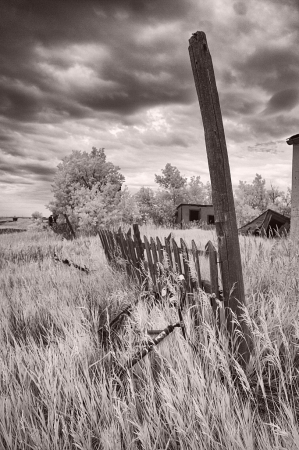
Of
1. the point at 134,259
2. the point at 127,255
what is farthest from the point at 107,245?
the point at 134,259

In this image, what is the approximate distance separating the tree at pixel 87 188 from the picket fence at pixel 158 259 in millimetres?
11552

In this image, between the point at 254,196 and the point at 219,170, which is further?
the point at 254,196

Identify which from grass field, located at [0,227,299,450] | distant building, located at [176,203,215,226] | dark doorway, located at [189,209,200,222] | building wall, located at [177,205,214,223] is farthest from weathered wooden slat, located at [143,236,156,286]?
dark doorway, located at [189,209,200,222]

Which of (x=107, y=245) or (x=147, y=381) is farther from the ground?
(x=107, y=245)

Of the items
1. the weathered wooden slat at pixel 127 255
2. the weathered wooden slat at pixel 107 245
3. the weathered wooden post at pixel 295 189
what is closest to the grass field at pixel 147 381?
the weathered wooden slat at pixel 127 255

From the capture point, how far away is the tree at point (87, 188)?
59.4 feet

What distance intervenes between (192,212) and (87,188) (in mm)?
20824

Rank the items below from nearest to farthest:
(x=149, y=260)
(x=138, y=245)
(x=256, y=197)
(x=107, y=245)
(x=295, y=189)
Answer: (x=149, y=260) < (x=138, y=245) < (x=107, y=245) < (x=295, y=189) < (x=256, y=197)

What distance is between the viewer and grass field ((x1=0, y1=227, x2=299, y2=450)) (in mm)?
1516

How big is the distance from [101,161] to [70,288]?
1743cm

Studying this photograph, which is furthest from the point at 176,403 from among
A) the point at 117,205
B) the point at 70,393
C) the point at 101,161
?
the point at 101,161

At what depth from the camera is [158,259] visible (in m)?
4.09

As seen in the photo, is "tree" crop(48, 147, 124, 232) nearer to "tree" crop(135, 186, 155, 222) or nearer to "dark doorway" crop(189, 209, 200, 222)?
"tree" crop(135, 186, 155, 222)

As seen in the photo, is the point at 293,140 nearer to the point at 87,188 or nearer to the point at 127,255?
the point at 127,255
